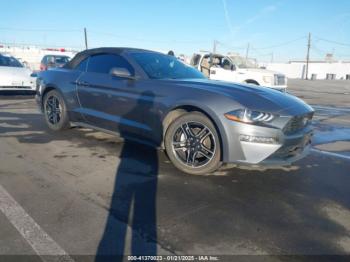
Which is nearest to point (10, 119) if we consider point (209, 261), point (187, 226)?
point (187, 226)

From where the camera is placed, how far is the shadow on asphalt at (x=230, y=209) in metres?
2.74

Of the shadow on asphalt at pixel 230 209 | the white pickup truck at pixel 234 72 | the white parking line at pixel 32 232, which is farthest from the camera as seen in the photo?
the white pickup truck at pixel 234 72

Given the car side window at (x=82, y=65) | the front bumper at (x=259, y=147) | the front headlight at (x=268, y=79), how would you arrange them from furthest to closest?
the front headlight at (x=268, y=79) → the car side window at (x=82, y=65) → the front bumper at (x=259, y=147)

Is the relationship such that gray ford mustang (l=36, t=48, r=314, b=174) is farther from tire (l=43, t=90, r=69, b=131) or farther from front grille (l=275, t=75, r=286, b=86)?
front grille (l=275, t=75, r=286, b=86)

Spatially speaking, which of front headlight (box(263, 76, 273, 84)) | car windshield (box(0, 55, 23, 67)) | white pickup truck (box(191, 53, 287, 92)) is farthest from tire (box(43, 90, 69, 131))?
front headlight (box(263, 76, 273, 84))

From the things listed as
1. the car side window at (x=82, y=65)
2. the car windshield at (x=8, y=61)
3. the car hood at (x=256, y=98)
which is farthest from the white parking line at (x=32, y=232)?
the car windshield at (x=8, y=61)

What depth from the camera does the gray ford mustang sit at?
12.9 ft

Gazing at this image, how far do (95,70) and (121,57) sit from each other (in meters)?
0.64

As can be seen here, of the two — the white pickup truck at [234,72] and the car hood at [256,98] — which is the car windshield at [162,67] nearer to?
the car hood at [256,98]

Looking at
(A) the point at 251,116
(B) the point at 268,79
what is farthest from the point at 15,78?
(A) the point at 251,116

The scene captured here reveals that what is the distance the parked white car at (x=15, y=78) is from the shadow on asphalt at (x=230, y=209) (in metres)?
8.16

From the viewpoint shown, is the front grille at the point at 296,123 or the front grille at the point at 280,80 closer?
the front grille at the point at 296,123

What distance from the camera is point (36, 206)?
3275 millimetres

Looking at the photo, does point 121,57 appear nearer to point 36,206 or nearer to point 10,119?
point 36,206
